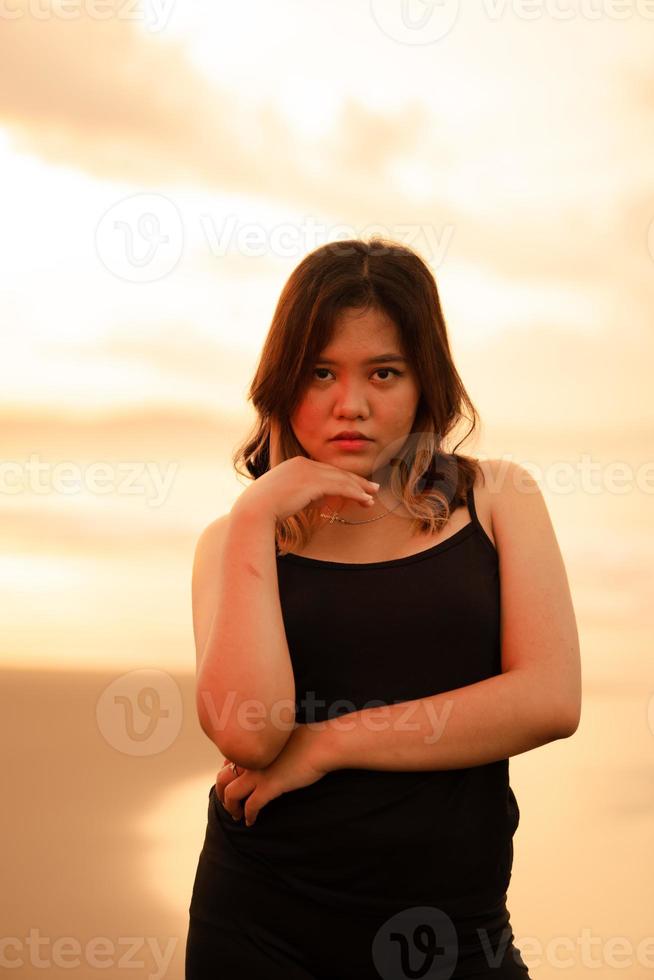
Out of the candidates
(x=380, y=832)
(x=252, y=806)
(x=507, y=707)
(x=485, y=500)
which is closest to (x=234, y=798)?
(x=252, y=806)

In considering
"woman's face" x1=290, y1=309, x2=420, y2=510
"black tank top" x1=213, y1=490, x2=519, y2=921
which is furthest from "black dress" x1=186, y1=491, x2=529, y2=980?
"woman's face" x1=290, y1=309, x2=420, y2=510

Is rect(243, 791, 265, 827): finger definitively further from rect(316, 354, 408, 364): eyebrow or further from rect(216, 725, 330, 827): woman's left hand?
rect(316, 354, 408, 364): eyebrow

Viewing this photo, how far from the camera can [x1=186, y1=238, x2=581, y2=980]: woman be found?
118cm

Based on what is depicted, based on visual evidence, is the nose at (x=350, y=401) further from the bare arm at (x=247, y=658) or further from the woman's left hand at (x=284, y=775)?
the woman's left hand at (x=284, y=775)

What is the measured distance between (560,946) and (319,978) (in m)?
1.25

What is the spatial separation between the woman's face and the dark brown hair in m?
0.01

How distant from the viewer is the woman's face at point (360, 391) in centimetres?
125

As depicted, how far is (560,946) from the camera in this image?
7.49 feet

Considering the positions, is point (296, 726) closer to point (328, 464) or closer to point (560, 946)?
point (328, 464)

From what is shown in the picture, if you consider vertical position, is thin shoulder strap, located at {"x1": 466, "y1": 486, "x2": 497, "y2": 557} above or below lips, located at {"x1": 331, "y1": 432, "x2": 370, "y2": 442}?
below

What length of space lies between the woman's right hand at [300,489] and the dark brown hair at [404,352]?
6 cm

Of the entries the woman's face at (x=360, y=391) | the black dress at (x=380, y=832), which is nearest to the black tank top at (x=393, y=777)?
the black dress at (x=380, y=832)

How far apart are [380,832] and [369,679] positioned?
154 millimetres

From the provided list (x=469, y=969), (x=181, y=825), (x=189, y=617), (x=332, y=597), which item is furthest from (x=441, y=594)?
(x=189, y=617)
